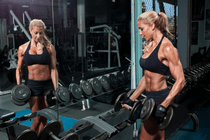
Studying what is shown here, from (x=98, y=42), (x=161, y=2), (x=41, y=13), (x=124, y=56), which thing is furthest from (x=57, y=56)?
(x=161, y=2)

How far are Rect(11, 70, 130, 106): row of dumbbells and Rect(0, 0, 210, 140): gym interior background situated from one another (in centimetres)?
4

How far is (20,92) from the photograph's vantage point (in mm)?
1957

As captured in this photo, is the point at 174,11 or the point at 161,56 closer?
the point at 161,56

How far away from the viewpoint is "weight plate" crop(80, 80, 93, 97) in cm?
290

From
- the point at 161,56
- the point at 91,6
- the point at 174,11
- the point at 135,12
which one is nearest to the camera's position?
the point at 161,56

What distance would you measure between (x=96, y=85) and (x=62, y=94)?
736mm

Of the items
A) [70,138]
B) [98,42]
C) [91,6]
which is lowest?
[70,138]

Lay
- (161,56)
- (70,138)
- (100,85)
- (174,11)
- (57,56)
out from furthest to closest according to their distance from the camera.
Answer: (174,11) < (100,85) < (57,56) < (70,138) < (161,56)

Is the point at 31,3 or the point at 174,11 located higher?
the point at 174,11

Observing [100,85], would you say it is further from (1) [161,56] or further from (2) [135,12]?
(1) [161,56]

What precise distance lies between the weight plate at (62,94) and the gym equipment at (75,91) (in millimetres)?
122

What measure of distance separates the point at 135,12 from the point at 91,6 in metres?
0.66

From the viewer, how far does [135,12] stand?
2613 mm

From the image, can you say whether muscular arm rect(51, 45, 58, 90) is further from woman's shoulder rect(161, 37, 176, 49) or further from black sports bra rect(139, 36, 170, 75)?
woman's shoulder rect(161, 37, 176, 49)
